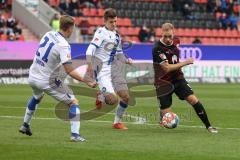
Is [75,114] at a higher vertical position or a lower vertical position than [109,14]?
lower

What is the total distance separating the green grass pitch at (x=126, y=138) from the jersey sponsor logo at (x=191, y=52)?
13451 mm

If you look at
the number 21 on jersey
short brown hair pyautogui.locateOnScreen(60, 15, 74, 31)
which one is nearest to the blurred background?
the number 21 on jersey

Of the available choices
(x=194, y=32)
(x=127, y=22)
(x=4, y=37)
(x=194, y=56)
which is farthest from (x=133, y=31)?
(x=4, y=37)

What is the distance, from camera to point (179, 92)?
45.6 feet

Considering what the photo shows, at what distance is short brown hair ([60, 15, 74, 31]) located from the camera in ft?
38.6

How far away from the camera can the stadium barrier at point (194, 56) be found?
30.8 metres

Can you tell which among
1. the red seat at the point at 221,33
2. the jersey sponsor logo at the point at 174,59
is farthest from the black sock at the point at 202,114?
the red seat at the point at 221,33

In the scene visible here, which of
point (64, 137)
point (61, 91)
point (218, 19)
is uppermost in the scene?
point (61, 91)

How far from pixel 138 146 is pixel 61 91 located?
5.86ft

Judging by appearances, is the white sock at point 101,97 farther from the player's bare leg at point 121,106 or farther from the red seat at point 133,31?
the red seat at point 133,31

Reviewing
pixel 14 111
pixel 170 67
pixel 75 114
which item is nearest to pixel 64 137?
pixel 75 114

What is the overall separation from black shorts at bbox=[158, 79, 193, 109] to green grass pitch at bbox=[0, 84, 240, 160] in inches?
22.5

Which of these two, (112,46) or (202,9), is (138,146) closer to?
(112,46)

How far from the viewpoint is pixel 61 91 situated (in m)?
12.2
